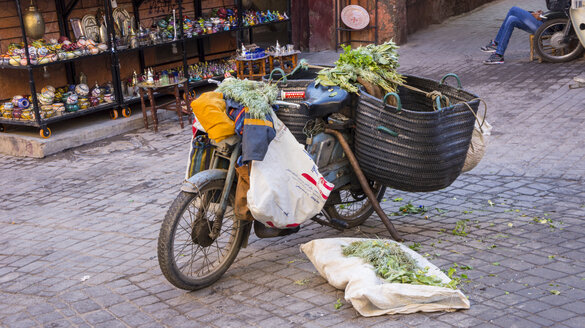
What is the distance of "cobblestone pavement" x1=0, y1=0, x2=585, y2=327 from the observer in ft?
13.8

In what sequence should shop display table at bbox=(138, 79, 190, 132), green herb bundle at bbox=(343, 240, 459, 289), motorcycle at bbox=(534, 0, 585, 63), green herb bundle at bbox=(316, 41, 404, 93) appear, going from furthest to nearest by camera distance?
motorcycle at bbox=(534, 0, 585, 63) → shop display table at bbox=(138, 79, 190, 132) → green herb bundle at bbox=(316, 41, 404, 93) → green herb bundle at bbox=(343, 240, 459, 289)

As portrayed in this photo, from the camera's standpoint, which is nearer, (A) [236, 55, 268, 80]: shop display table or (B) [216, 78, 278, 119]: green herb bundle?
(B) [216, 78, 278, 119]: green herb bundle

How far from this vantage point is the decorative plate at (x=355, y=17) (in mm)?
13344

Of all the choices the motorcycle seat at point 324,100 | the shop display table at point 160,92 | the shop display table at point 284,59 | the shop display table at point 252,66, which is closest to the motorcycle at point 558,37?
the shop display table at point 284,59

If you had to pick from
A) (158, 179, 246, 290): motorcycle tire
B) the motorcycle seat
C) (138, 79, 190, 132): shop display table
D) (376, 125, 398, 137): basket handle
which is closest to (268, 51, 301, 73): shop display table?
(138, 79, 190, 132): shop display table

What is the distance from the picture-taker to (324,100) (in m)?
4.89

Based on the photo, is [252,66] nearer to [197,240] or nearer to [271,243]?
[271,243]

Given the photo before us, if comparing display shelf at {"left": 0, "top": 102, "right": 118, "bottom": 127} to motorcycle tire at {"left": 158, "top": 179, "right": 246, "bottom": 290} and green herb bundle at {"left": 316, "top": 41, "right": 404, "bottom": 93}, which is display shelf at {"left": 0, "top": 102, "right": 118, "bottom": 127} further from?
green herb bundle at {"left": 316, "top": 41, "right": 404, "bottom": 93}

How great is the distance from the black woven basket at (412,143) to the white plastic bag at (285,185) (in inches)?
18.6

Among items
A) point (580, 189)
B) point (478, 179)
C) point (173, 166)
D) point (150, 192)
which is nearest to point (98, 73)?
point (173, 166)

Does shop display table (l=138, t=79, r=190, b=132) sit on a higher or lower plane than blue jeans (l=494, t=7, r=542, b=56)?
lower

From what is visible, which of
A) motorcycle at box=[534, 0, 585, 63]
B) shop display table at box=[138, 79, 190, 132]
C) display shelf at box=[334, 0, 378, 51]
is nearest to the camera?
shop display table at box=[138, 79, 190, 132]

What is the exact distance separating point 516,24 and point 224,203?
28.9 feet

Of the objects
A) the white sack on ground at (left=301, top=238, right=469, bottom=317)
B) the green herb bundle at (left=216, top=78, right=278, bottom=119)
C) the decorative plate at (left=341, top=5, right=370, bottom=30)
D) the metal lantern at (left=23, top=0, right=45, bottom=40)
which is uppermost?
the metal lantern at (left=23, top=0, right=45, bottom=40)
